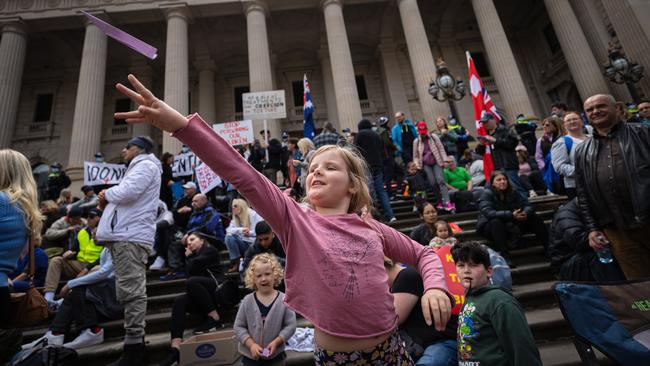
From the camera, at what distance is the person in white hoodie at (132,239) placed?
3105 mm

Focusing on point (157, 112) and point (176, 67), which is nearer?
point (157, 112)

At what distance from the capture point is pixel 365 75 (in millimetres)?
21766

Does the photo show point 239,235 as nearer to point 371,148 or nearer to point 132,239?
point 132,239

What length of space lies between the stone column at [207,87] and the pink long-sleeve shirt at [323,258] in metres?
19.5

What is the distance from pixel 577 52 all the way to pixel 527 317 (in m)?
17.0

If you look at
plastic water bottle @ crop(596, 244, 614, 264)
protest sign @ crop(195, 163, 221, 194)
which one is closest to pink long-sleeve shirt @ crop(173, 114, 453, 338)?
plastic water bottle @ crop(596, 244, 614, 264)

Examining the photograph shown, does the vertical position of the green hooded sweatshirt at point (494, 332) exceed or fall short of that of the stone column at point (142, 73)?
it falls short

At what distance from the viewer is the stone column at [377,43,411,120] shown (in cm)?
1970

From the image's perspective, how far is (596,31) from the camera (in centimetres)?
1526

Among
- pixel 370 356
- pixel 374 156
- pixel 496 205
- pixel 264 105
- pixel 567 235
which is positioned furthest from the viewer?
pixel 264 105

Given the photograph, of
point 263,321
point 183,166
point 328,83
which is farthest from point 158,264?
point 328,83

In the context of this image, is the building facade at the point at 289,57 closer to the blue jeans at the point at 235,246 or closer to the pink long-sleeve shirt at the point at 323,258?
the blue jeans at the point at 235,246

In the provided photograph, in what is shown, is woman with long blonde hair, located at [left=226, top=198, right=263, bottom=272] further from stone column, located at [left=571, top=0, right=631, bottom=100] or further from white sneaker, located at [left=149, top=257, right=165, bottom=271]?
stone column, located at [left=571, top=0, right=631, bottom=100]

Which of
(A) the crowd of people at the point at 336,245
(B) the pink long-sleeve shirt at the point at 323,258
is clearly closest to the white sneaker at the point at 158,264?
(A) the crowd of people at the point at 336,245
